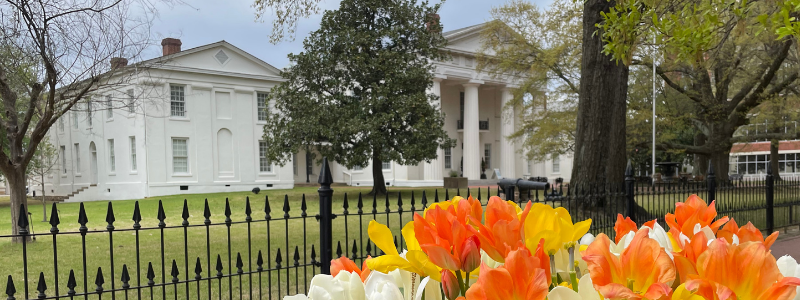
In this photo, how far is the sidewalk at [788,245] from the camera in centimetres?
793

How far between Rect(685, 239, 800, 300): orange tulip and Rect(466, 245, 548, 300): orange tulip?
0.18 meters

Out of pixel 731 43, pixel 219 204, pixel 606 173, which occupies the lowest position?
pixel 219 204

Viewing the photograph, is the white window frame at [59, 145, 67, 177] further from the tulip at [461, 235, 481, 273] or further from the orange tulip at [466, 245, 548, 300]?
the orange tulip at [466, 245, 548, 300]

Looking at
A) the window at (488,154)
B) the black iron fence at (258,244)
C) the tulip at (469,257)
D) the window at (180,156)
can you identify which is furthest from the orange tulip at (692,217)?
the window at (488,154)

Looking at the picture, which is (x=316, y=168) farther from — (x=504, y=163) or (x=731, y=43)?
(x=731, y=43)

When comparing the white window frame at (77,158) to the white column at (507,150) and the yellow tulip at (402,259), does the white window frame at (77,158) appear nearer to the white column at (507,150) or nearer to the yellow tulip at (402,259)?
the white column at (507,150)

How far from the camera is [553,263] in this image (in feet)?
2.85

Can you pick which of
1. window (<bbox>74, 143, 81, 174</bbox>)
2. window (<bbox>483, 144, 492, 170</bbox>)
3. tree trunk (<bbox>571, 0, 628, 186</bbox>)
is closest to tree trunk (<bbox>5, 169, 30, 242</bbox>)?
tree trunk (<bbox>571, 0, 628, 186</bbox>)

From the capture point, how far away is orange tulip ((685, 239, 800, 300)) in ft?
2.05

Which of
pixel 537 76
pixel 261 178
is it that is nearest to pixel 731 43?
pixel 537 76

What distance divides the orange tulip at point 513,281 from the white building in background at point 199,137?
27.6 meters

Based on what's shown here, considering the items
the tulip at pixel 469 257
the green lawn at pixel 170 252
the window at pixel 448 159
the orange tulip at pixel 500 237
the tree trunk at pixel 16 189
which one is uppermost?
the orange tulip at pixel 500 237

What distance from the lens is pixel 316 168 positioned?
3791cm

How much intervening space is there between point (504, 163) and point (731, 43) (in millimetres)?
22135
